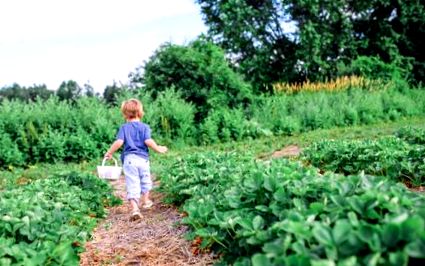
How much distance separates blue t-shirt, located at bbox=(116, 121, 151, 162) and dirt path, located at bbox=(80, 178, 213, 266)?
75cm

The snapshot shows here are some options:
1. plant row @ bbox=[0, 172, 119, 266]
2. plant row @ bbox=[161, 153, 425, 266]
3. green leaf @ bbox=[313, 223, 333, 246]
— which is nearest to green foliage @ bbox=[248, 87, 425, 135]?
plant row @ bbox=[0, 172, 119, 266]

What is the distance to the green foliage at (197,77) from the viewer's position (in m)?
14.5

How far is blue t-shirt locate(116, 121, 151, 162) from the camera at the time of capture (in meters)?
6.19

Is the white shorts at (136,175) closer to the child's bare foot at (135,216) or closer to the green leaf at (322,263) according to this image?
the child's bare foot at (135,216)

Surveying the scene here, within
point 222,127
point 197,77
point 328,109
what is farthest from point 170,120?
point 328,109

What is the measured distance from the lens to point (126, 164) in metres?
6.18

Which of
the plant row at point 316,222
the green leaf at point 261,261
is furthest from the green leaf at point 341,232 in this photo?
the green leaf at point 261,261

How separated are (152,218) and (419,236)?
4.14 metres

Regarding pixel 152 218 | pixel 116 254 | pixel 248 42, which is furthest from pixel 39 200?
pixel 248 42

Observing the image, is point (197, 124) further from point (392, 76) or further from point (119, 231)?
point (392, 76)

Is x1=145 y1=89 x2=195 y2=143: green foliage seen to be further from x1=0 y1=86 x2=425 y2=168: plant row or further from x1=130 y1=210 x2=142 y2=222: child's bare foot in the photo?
x1=130 y1=210 x2=142 y2=222: child's bare foot

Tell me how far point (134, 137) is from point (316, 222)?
4.41 m

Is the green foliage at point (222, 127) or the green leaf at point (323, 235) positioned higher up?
the green leaf at point (323, 235)

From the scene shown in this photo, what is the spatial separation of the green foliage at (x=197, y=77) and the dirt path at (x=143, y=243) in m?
8.76
